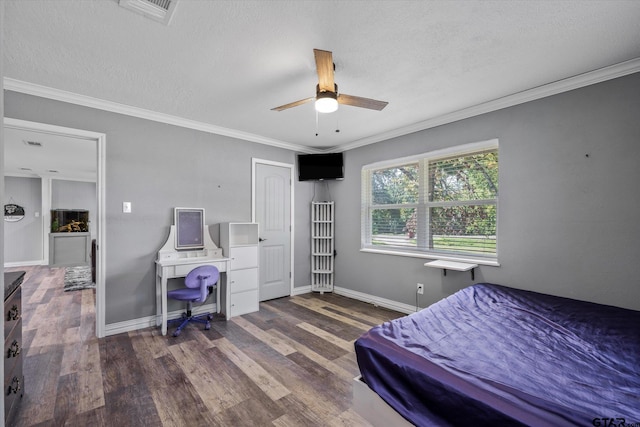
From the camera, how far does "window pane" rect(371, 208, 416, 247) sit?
3871 millimetres

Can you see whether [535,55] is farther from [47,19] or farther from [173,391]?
[173,391]

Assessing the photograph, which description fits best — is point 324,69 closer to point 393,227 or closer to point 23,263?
point 393,227

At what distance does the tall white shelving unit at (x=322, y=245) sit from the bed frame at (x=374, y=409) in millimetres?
3249

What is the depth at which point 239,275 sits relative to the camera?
12.3ft

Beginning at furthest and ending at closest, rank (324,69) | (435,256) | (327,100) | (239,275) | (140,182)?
(239,275)
(435,256)
(140,182)
(327,100)
(324,69)

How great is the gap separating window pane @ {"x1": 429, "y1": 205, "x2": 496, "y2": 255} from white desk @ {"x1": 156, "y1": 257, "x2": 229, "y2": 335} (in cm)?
274

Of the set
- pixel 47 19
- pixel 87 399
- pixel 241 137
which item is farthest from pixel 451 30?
pixel 87 399

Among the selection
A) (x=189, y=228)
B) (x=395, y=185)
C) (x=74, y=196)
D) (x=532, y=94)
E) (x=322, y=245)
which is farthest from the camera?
(x=74, y=196)

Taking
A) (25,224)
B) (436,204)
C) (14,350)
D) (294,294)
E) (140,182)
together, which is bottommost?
(294,294)

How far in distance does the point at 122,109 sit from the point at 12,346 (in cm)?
243

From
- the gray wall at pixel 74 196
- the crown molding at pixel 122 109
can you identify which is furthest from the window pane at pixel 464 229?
the gray wall at pixel 74 196

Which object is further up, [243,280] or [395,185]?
[395,185]

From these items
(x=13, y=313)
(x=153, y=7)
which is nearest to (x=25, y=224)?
(x=13, y=313)

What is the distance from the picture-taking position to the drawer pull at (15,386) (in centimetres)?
169
